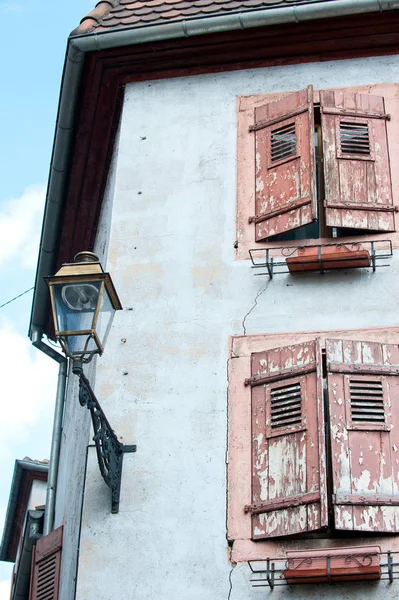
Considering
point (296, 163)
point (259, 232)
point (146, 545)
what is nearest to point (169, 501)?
point (146, 545)

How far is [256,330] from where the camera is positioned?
9.74 metres

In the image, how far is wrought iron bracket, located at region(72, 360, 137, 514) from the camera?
856 centimetres

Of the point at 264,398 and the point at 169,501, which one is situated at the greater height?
the point at 264,398

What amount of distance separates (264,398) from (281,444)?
1.50 feet

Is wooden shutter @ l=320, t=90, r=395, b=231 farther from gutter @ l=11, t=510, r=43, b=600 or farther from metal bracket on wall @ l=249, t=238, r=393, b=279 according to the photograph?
gutter @ l=11, t=510, r=43, b=600

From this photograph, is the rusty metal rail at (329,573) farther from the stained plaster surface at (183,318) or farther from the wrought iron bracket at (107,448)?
the wrought iron bracket at (107,448)

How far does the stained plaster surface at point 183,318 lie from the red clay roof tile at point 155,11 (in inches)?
23.8

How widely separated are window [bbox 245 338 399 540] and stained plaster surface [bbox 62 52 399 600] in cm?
32

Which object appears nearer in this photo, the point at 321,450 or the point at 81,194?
the point at 321,450

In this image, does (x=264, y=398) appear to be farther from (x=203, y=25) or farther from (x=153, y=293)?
(x=203, y=25)

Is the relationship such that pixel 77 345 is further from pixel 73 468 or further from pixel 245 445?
pixel 73 468

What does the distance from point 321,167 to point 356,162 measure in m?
0.32

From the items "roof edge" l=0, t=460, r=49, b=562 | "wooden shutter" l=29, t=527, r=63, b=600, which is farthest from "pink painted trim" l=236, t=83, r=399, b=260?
"roof edge" l=0, t=460, r=49, b=562

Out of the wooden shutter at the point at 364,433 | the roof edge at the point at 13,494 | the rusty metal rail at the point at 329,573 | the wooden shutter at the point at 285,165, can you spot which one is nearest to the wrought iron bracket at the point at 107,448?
the rusty metal rail at the point at 329,573
